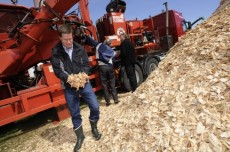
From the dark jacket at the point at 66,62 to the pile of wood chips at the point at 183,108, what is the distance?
3.83ft

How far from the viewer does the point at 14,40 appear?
22.0 ft

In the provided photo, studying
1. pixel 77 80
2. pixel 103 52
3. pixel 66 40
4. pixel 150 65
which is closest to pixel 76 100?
pixel 77 80

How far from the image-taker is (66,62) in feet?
14.6

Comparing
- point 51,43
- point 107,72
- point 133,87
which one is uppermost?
point 51,43

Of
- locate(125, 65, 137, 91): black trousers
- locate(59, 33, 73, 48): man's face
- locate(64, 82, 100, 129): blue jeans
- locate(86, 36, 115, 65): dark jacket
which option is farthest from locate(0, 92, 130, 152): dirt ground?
locate(59, 33, 73, 48): man's face

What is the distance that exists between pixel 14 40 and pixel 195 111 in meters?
4.73

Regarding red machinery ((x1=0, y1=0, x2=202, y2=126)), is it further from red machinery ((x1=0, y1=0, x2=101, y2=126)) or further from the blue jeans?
the blue jeans

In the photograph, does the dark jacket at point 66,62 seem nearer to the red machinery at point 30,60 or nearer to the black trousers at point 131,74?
the red machinery at point 30,60

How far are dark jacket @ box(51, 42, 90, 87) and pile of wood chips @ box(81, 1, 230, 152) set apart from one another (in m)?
1.17

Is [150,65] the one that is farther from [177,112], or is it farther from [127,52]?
[177,112]

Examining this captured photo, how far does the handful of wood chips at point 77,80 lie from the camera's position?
4.30 metres

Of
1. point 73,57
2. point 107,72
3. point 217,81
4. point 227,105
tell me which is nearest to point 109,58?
point 107,72

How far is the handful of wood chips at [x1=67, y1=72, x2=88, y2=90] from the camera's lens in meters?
4.30

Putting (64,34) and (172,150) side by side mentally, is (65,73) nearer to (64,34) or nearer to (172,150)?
(64,34)
